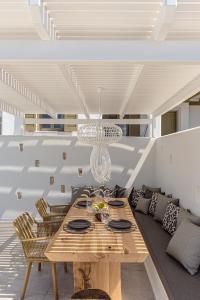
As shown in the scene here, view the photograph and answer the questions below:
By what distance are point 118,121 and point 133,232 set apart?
4301mm

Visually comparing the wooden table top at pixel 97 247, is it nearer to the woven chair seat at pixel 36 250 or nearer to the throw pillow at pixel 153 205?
the woven chair seat at pixel 36 250

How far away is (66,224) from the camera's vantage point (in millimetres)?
3824

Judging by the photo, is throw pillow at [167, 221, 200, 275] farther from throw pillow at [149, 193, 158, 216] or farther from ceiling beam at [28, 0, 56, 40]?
ceiling beam at [28, 0, 56, 40]

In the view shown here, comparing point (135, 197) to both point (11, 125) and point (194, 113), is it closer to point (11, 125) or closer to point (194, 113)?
point (11, 125)

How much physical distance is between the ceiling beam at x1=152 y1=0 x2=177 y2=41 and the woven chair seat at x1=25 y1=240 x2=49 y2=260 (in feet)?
9.13

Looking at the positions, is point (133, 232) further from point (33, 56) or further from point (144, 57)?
point (33, 56)

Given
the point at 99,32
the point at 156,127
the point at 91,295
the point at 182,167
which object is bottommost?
the point at 91,295

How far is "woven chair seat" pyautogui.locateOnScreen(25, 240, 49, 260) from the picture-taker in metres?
3.65

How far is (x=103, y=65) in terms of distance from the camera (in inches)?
143

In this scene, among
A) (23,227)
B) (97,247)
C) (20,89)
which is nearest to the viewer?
(97,247)

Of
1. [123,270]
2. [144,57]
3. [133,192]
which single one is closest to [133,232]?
[123,270]

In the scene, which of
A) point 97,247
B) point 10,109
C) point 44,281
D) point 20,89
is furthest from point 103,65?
point 10,109

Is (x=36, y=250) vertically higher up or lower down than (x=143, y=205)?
lower down

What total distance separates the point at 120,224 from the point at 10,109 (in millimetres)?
4205
